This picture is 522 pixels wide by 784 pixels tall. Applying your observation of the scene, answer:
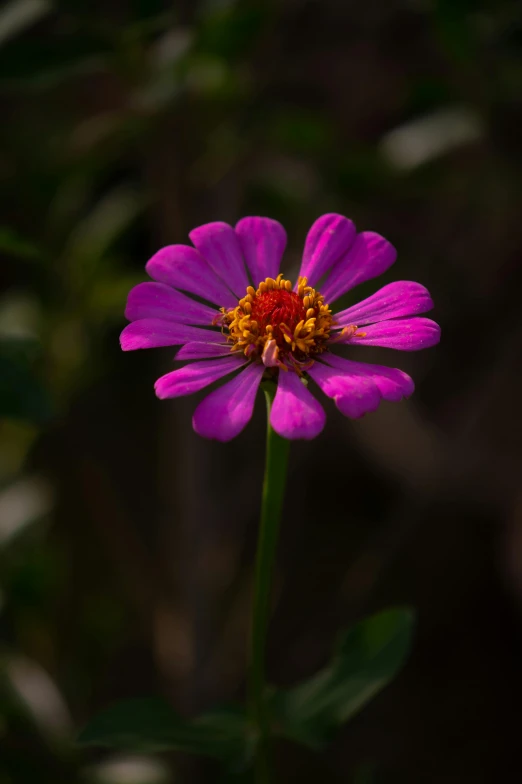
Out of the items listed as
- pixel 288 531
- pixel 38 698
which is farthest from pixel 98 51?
pixel 288 531

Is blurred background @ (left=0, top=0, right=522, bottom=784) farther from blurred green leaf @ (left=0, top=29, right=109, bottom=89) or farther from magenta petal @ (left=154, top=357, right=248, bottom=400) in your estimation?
magenta petal @ (left=154, top=357, right=248, bottom=400)

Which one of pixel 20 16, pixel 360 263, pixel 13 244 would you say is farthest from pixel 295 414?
pixel 20 16

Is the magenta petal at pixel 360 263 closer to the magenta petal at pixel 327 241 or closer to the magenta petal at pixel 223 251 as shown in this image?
the magenta petal at pixel 327 241

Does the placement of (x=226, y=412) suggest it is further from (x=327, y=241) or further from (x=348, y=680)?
(x=348, y=680)

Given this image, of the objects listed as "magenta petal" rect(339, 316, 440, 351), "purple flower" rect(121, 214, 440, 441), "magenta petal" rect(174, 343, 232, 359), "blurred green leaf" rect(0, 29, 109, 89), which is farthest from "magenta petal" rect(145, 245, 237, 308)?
"blurred green leaf" rect(0, 29, 109, 89)

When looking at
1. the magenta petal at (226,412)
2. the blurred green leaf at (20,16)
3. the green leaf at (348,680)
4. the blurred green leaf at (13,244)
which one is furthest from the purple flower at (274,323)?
the blurred green leaf at (20,16)
